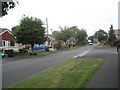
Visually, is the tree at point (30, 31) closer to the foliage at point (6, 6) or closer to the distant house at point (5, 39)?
the distant house at point (5, 39)

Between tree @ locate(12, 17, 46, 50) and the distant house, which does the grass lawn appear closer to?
tree @ locate(12, 17, 46, 50)

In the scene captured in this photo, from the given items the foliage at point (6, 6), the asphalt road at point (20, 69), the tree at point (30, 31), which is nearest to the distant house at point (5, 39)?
the tree at point (30, 31)

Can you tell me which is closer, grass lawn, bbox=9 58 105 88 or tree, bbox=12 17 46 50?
grass lawn, bbox=9 58 105 88

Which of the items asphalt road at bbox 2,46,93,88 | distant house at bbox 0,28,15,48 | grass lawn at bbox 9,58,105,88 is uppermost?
distant house at bbox 0,28,15,48

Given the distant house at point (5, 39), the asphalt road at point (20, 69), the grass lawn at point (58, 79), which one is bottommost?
the asphalt road at point (20, 69)

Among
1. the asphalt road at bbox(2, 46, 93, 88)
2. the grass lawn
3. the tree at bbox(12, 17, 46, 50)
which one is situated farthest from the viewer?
the tree at bbox(12, 17, 46, 50)

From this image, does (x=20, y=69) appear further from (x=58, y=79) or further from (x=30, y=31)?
(x=30, y=31)

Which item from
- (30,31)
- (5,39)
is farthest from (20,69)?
(5,39)

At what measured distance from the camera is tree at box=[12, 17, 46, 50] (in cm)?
2555

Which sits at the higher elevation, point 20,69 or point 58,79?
point 58,79

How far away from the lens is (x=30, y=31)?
2528cm

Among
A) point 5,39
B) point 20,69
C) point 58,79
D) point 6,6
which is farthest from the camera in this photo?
point 5,39

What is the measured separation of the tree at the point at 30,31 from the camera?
2555 cm

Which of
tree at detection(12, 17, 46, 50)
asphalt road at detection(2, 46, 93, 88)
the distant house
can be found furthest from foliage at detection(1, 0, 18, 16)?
the distant house
